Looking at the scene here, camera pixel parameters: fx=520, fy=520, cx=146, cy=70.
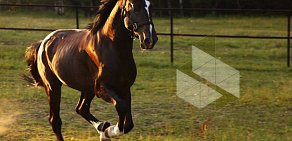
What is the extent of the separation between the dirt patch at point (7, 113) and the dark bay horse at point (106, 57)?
4.70 feet

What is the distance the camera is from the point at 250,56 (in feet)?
44.2

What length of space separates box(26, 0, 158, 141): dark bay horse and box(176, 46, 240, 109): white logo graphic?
3.18 m

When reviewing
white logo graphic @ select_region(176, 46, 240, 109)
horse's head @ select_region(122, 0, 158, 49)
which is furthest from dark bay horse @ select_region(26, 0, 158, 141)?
white logo graphic @ select_region(176, 46, 240, 109)

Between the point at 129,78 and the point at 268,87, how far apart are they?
5258 mm

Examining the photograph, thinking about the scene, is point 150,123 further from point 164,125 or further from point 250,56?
point 250,56

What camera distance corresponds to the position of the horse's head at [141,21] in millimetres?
4066

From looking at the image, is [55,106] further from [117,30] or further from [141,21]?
[141,21]

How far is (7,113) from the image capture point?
7.25 metres

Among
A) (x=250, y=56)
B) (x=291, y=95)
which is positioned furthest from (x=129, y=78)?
(x=250, y=56)

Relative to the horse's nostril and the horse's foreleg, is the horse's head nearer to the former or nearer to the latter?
the horse's nostril

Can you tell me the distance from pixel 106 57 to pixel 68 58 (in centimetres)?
59

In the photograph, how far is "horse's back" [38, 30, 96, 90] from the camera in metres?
4.78

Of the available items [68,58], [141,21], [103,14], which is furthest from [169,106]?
[141,21]

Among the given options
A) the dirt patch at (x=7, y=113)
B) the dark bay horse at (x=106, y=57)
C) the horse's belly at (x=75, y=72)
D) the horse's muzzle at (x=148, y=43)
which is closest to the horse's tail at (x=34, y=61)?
the dark bay horse at (x=106, y=57)
